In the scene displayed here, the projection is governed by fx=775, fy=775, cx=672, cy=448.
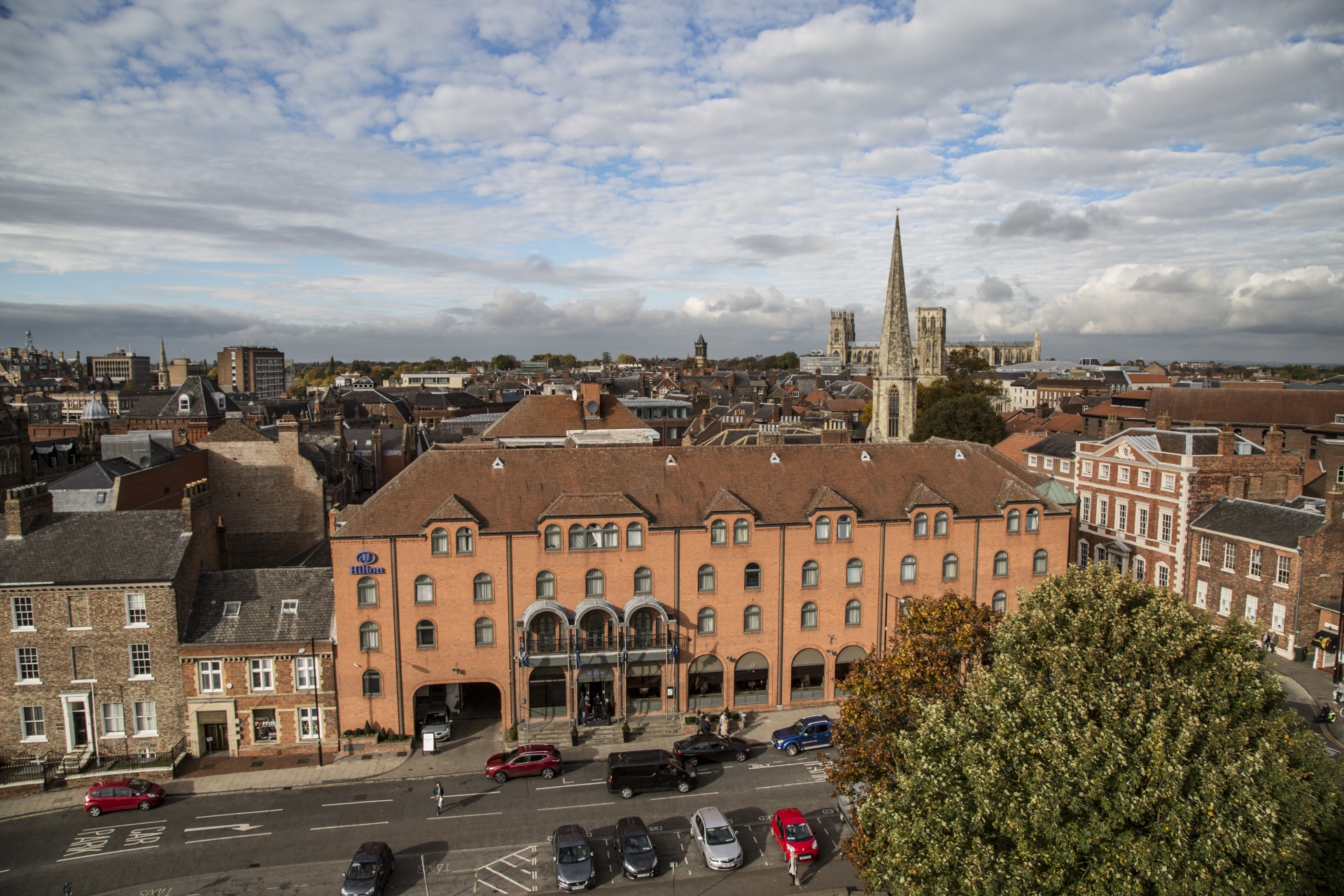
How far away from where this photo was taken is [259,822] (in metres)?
33.2

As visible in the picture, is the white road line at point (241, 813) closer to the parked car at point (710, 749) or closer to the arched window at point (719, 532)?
the parked car at point (710, 749)

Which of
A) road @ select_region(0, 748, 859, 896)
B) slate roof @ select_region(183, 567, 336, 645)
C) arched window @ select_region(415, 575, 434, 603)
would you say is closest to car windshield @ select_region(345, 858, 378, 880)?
road @ select_region(0, 748, 859, 896)

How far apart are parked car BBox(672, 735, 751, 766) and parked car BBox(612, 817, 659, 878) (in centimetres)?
679

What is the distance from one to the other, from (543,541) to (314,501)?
29.3 m

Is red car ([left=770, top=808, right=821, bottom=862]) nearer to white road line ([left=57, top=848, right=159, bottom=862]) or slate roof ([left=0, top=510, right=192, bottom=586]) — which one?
white road line ([left=57, top=848, right=159, bottom=862])

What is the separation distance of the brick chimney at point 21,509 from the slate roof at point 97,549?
1.12 feet

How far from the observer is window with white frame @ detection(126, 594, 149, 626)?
124ft

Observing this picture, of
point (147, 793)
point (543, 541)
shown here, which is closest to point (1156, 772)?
point (543, 541)

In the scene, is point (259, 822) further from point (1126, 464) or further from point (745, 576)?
point (1126, 464)

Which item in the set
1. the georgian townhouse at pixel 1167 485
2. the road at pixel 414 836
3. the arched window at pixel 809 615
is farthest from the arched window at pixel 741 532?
the georgian townhouse at pixel 1167 485

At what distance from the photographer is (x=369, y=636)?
1558 inches

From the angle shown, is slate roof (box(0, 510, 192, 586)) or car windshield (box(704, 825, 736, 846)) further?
slate roof (box(0, 510, 192, 586))

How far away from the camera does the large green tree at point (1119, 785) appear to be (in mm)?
18906

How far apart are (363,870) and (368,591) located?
47.6ft
